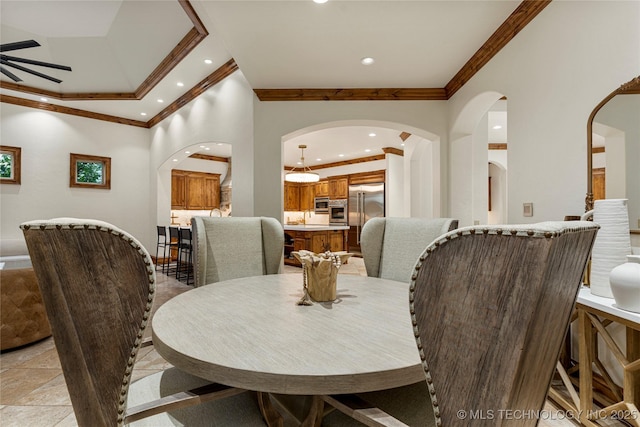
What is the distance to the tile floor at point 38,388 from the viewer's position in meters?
1.67

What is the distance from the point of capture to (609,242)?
1.56 meters

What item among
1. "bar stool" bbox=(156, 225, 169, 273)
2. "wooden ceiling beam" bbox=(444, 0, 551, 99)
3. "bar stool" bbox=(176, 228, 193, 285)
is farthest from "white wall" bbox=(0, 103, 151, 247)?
"wooden ceiling beam" bbox=(444, 0, 551, 99)

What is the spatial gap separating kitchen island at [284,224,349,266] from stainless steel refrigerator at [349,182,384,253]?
1.02m

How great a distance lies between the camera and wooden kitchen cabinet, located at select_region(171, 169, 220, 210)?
7590 millimetres

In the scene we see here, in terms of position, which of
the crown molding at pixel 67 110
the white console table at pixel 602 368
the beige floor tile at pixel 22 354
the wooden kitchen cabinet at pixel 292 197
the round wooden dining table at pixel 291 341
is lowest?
the beige floor tile at pixel 22 354

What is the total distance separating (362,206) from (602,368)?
670cm

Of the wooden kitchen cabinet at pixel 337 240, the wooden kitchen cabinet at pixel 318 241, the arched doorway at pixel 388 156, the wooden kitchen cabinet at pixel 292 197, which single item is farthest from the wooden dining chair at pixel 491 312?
the wooden kitchen cabinet at pixel 292 197

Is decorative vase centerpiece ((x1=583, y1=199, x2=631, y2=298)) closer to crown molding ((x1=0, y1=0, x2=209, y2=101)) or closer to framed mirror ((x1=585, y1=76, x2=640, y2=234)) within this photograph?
framed mirror ((x1=585, y1=76, x2=640, y2=234))

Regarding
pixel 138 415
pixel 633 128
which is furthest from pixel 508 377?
pixel 633 128

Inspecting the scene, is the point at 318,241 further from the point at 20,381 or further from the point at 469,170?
the point at 20,381

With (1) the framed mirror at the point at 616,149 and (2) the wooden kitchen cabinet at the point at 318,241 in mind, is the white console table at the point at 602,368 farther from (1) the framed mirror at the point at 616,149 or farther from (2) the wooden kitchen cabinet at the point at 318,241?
(2) the wooden kitchen cabinet at the point at 318,241

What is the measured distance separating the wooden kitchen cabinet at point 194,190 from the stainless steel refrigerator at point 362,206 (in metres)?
3.63

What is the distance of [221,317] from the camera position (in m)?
1.08

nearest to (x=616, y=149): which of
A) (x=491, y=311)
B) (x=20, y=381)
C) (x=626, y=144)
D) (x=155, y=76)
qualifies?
(x=626, y=144)
